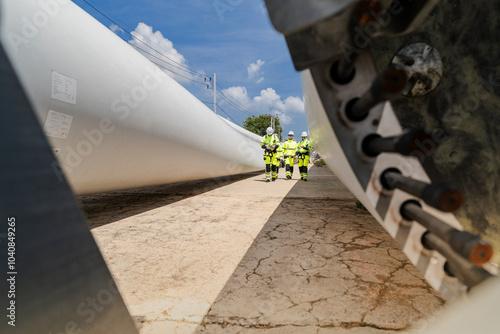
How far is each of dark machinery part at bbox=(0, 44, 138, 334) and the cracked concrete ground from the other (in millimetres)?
533

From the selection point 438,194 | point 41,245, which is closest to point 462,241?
point 438,194

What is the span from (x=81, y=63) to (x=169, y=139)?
3.77 feet

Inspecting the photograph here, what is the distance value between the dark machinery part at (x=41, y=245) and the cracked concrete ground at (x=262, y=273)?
0.53 metres

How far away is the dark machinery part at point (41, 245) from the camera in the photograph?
0.52m

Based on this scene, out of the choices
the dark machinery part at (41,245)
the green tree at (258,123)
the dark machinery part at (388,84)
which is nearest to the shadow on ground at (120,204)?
the dark machinery part at (41,245)

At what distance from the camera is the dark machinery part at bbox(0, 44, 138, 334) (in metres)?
0.52

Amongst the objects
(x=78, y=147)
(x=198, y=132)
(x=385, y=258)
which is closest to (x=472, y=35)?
(x=385, y=258)

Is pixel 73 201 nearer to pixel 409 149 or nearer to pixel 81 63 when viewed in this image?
pixel 409 149

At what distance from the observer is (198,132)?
3.44 metres

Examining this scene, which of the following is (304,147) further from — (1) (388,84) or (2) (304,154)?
(1) (388,84)

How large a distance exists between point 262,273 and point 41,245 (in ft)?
3.78

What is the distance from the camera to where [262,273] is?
1481 millimetres

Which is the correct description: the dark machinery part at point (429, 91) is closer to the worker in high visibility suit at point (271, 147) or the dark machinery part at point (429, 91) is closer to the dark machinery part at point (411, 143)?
the dark machinery part at point (411, 143)

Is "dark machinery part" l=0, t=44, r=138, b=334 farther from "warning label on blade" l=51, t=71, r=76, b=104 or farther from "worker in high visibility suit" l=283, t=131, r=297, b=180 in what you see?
"worker in high visibility suit" l=283, t=131, r=297, b=180
